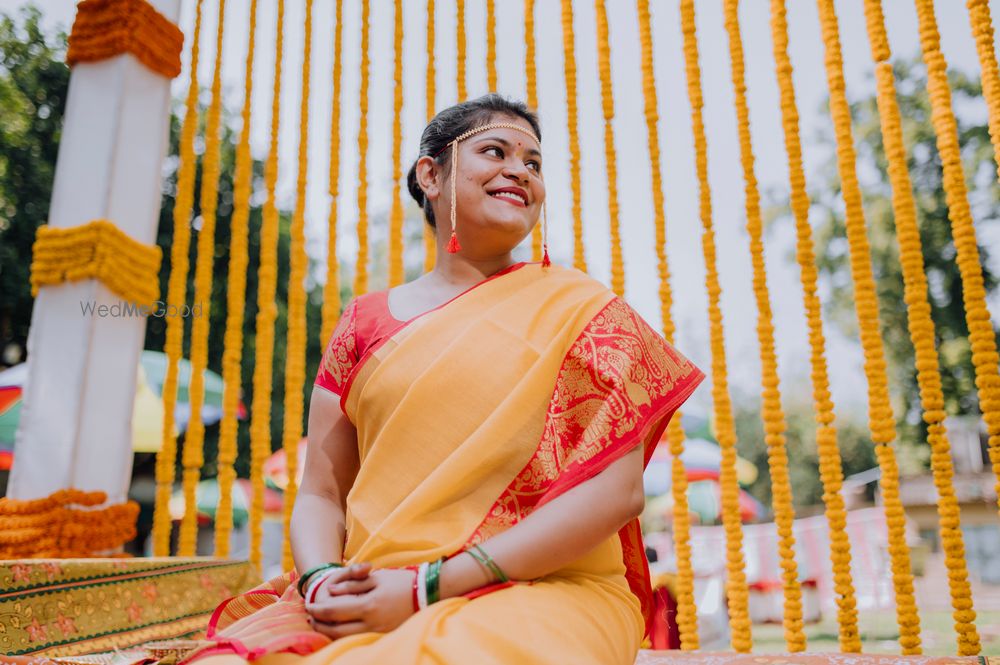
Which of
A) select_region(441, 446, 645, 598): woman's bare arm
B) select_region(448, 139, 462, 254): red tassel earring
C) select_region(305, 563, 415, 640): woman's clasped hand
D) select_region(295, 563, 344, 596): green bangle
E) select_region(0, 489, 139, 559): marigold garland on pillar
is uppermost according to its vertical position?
select_region(448, 139, 462, 254): red tassel earring

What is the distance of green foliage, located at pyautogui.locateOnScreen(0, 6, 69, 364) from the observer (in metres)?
10.5

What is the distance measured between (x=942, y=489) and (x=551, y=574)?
127 cm

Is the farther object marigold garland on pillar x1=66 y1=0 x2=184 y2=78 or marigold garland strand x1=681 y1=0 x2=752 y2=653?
marigold garland on pillar x1=66 y1=0 x2=184 y2=78

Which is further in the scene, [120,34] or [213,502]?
[213,502]

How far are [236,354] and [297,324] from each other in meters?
0.28

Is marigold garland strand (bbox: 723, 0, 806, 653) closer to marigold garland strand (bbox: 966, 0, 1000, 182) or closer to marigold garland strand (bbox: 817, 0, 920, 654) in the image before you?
marigold garland strand (bbox: 817, 0, 920, 654)

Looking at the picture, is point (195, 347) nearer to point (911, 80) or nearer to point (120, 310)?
point (120, 310)

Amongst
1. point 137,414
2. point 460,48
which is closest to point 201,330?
point 460,48

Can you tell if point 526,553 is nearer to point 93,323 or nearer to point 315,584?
point 315,584

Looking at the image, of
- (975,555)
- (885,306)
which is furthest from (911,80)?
(975,555)

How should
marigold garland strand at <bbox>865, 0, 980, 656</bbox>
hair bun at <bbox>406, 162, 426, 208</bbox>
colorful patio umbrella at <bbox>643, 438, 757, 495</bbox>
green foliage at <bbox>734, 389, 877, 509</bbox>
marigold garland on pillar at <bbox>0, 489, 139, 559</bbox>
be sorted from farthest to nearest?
green foliage at <bbox>734, 389, 877, 509</bbox> → colorful patio umbrella at <bbox>643, 438, 757, 495</bbox> → marigold garland on pillar at <bbox>0, 489, 139, 559</bbox> → marigold garland strand at <bbox>865, 0, 980, 656</bbox> → hair bun at <bbox>406, 162, 426, 208</bbox>

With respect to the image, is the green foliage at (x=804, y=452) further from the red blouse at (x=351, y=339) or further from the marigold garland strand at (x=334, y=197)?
the red blouse at (x=351, y=339)

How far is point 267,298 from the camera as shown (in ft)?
9.78

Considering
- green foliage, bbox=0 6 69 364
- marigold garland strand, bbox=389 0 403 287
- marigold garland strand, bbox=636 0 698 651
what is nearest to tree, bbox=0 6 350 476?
green foliage, bbox=0 6 69 364
